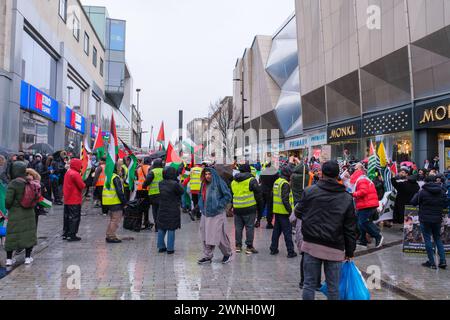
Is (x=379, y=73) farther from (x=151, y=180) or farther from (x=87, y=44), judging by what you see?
(x=87, y=44)

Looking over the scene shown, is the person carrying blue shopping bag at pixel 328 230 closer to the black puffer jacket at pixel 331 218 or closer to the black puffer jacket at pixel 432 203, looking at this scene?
the black puffer jacket at pixel 331 218

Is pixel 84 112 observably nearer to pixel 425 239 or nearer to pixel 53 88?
pixel 53 88

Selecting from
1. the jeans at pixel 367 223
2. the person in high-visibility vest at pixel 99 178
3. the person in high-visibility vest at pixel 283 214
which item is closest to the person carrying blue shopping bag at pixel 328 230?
the person in high-visibility vest at pixel 283 214

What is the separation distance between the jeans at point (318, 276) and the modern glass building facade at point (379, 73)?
559 inches

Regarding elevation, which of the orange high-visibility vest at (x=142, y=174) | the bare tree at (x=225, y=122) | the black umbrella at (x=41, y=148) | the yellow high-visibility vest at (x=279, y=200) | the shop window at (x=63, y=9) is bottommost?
the yellow high-visibility vest at (x=279, y=200)

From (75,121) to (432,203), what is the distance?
2745 cm

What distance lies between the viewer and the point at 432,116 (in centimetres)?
1669

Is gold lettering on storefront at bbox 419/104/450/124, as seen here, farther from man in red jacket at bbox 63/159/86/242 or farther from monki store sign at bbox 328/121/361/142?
man in red jacket at bbox 63/159/86/242

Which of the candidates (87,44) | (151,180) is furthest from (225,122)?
(151,180)

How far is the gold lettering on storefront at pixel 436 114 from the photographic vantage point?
1580 cm

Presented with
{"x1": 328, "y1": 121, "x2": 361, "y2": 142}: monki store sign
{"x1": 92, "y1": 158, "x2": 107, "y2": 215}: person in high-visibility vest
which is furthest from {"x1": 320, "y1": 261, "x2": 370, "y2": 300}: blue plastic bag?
{"x1": 328, "y1": 121, "x2": 361, "y2": 142}: monki store sign

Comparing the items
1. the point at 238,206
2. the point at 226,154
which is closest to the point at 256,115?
the point at 226,154

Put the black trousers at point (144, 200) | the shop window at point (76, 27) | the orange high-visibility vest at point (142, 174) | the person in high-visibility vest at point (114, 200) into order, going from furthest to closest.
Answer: the shop window at point (76, 27) → the orange high-visibility vest at point (142, 174) → the black trousers at point (144, 200) → the person in high-visibility vest at point (114, 200)

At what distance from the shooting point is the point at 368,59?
69.7ft
